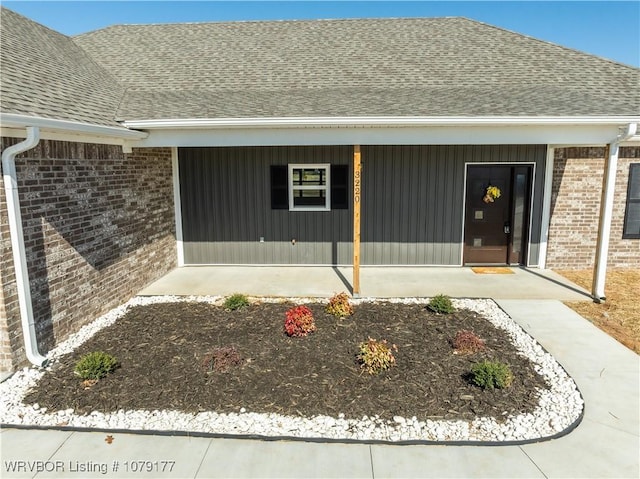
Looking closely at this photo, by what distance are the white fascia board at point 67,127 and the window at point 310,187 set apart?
3014 mm

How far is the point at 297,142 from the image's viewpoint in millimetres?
6703

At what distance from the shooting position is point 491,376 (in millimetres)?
4066

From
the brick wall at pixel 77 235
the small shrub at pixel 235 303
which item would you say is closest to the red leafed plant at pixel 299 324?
the small shrub at pixel 235 303

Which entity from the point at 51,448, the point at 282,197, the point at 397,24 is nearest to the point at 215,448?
the point at 51,448

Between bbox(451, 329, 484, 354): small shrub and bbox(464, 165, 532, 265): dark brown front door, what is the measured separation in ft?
14.3

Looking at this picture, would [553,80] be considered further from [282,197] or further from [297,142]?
[282,197]

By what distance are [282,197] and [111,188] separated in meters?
3.54

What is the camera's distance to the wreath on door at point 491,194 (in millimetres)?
8586

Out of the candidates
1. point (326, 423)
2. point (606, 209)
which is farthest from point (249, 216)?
point (606, 209)

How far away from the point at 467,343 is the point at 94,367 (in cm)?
413

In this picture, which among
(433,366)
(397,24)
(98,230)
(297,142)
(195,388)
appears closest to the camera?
(195,388)

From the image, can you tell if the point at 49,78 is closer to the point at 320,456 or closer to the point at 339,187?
the point at 339,187

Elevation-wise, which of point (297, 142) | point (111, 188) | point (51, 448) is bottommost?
point (51, 448)

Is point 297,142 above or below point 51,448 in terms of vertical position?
above
